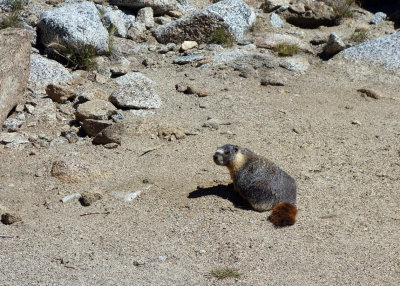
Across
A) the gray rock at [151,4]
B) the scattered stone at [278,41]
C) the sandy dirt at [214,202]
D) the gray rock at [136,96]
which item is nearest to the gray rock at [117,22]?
the gray rock at [151,4]

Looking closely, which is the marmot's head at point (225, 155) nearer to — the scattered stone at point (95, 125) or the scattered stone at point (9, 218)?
the scattered stone at point (9, 218)

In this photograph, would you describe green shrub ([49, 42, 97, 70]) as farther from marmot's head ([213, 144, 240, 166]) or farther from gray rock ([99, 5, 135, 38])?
marmot's head ([213, 144, 240, 166])

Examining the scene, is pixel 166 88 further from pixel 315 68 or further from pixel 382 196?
pixel 382 196

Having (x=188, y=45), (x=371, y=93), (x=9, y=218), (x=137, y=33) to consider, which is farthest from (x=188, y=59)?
(x=9, y=218)

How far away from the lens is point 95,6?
453 inches

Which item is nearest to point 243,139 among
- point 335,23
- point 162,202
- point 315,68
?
point 162,202

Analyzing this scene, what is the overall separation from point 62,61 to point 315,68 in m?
4.95

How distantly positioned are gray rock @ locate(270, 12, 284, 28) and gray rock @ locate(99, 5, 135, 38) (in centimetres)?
320

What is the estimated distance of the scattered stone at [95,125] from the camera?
Result: 8.41m

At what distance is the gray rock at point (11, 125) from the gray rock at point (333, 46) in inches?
250

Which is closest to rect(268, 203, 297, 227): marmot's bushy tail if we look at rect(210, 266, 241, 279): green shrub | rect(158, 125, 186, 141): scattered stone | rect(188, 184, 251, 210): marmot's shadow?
rect(188, 184, 251, 210): marmot's shadow

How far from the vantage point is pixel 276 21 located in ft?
42.1

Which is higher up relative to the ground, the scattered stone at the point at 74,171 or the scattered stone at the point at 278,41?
the scattered stone at the point at 74,171

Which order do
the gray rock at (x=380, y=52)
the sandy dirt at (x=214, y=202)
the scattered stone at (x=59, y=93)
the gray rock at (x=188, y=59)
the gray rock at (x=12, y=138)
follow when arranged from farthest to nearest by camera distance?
the gray rock at (x=380, y=52) < the gray rock at (x=188, y=59) < the scattered stone at (x=59, y=93) < the gray rock at (x=12, y=138) < the sandy dirt at (x=214, y=202)
